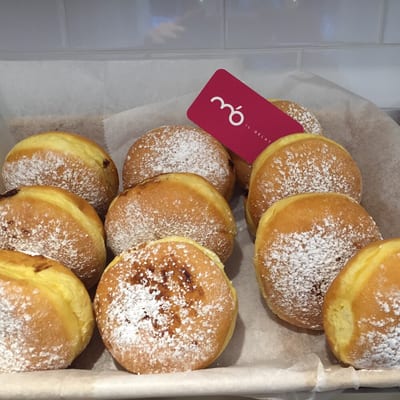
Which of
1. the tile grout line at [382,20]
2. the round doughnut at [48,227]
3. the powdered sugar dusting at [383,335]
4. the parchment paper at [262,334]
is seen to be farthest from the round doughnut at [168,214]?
the tile grout line at [382,20]

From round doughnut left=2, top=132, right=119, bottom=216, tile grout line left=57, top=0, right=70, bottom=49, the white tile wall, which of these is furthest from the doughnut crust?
tile grout line left=57, top=0, right=70, bottom=49

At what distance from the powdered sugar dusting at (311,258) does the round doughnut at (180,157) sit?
0.27 metres

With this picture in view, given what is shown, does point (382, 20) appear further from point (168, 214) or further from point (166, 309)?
point (166, 309)

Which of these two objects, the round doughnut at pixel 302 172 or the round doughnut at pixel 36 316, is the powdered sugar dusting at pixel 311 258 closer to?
the round doughnut at pixel 302 172

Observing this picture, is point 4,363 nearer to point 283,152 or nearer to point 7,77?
point 283,152

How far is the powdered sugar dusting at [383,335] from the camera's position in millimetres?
728

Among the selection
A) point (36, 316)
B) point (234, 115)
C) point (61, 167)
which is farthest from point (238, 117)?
point (36, 316)

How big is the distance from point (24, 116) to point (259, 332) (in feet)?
2.43

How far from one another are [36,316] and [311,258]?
43 cm

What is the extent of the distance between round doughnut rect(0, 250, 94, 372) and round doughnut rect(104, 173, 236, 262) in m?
0.16

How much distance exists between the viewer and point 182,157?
1082mm

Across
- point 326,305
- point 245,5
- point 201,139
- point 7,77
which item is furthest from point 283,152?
point 7,77

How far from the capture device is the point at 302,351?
0.91m

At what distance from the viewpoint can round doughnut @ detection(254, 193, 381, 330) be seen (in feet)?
2.80
